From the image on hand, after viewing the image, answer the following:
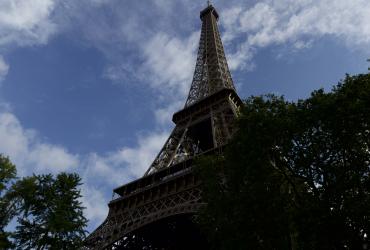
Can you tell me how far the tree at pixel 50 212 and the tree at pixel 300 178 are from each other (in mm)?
6881

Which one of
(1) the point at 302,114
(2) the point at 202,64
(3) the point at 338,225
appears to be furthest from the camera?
(2) the point at 202,64

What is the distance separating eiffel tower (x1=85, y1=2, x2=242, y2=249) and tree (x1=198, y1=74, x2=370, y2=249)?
7.40m

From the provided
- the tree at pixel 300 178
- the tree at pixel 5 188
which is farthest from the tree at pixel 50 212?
the tree at pixel 300 178

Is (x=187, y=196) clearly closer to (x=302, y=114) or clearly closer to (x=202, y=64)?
(x=302, y=114)

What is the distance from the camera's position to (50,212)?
18.4 m

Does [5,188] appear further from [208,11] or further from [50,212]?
[208,11]

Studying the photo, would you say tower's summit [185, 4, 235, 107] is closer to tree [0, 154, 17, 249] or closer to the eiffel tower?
the eiffel tower

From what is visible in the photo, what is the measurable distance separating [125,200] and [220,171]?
15735 mm

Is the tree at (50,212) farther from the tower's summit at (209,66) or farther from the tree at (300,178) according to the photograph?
the tower's summit at (209,66)

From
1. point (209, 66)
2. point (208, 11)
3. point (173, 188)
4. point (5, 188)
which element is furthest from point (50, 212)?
point (208, 11)

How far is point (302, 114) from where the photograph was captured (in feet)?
50.3

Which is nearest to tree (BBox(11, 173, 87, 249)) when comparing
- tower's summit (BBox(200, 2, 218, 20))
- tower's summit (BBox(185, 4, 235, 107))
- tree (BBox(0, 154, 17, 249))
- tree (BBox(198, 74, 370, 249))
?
tree (BBox(0, 154, 17, 249))

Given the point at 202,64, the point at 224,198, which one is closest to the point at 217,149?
the point at 224,198

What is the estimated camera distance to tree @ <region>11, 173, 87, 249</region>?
17.5m
